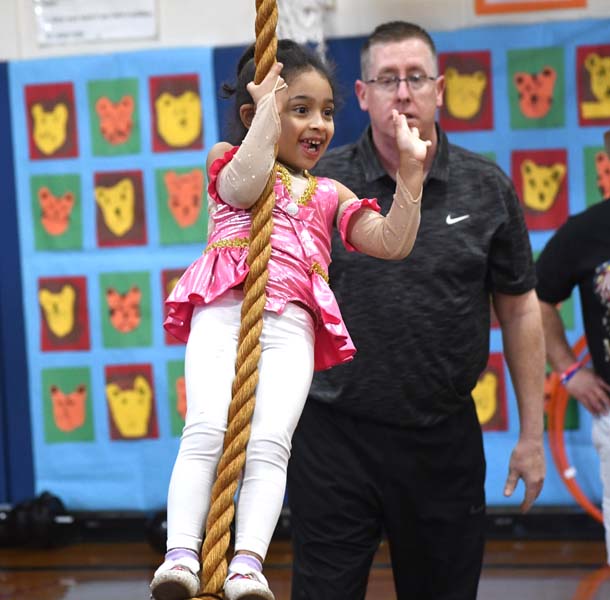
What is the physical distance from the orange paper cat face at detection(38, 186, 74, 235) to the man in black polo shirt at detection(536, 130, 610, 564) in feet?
8.46

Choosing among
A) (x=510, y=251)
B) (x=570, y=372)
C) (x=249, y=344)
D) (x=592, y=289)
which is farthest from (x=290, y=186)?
(x=570, y=372)

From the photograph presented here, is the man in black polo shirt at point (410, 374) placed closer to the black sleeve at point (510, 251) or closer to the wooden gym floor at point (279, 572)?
the black sleeve at point (510, 251)

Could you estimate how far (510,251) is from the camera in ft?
8.87

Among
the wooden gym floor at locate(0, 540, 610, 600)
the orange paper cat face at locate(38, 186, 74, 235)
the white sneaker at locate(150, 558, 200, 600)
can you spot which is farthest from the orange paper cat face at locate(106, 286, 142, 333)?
the white sneaker at locate(150, 558, 200, 600)

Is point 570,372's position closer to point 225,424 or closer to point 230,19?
point 225,424

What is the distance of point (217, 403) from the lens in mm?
1755

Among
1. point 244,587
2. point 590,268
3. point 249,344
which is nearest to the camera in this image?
point 244,587

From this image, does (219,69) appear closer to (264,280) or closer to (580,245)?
(580,245)

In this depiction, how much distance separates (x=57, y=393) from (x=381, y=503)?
9.56 ft

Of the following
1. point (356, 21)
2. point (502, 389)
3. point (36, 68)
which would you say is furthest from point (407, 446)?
point (36, 68)

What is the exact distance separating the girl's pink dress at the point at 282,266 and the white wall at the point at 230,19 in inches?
123

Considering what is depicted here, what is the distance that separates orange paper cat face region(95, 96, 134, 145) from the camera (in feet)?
16.7

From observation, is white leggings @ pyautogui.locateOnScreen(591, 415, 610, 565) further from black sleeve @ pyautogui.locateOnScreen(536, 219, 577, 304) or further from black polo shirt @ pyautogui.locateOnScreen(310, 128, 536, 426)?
black polo shirt @ pyautogui.locateOnScreen(310, 128, 536, 426)

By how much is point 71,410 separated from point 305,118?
3634 millimetres
